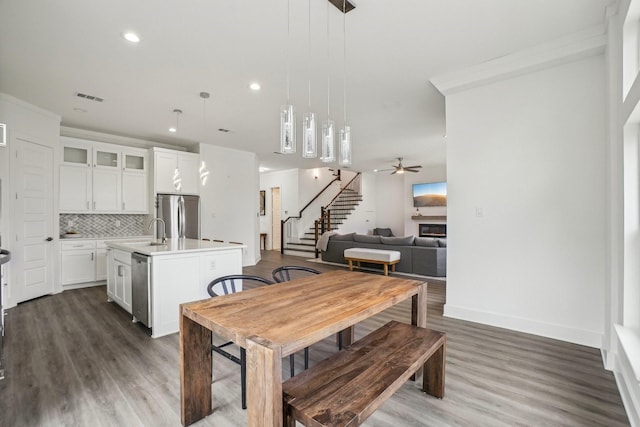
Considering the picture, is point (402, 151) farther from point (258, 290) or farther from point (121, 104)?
point (258, 290)

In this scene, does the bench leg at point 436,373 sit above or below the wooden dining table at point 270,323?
below

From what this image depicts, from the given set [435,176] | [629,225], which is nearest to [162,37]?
[629,225]

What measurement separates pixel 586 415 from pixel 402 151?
20.7 ft

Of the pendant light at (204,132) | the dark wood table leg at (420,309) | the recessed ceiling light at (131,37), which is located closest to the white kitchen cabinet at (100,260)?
the pendant light at (204,132)

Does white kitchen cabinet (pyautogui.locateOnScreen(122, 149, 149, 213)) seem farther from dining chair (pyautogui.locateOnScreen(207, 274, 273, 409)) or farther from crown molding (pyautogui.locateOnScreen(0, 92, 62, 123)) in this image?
dining chair (pyautogui.locateOnScreen(207, 274, 273, 409))

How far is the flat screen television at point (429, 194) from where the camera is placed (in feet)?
32.0

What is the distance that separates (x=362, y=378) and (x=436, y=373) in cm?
84

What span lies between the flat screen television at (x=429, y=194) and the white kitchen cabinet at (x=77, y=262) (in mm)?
8988

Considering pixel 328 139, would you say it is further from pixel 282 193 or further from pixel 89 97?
pixel 282 193

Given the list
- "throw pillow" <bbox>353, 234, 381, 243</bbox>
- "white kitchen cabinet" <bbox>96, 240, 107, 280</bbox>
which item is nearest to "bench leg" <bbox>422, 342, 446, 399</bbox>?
"throw pillow" <bbox>353, 234, 381, 243</bbox>

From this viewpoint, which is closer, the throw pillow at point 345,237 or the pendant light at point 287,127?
the pendant light at point 287,127

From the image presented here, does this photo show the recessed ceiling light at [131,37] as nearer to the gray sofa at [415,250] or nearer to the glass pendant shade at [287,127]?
the glass pendant shade at [287,127]

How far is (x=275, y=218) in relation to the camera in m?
11.1

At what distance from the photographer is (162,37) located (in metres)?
2.64
